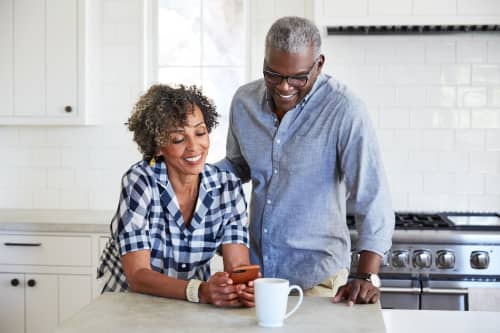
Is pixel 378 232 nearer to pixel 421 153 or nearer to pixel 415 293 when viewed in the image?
pixel 415 293

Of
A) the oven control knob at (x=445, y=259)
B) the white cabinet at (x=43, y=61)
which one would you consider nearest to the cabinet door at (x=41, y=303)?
the white cabinet at (x=43, y=61)

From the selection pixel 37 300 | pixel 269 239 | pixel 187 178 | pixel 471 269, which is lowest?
pixel 37 300

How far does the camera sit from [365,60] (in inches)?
173

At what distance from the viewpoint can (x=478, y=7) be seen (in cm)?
387

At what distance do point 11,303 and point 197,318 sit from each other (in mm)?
2670

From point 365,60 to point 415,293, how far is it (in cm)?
143

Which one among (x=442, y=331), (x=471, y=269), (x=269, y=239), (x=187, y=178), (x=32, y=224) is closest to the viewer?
(x=442, y=331)

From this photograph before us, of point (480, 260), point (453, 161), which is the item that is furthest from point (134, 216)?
point (453, 161)

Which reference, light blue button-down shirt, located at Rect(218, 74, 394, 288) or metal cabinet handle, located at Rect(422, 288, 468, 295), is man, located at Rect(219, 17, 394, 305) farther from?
metal cabinet handle, located at Rect(422, 288, 468, 295)

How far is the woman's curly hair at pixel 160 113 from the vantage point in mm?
2268

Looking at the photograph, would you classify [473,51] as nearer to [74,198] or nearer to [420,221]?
[420,221]

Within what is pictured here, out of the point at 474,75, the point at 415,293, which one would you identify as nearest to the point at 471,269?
the point at 415,293

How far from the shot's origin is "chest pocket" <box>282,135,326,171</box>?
247 cm

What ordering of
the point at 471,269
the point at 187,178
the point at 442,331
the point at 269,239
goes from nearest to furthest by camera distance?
the point at 442,331, the point at 187,178, the point at 269,239, the point at 471,269
